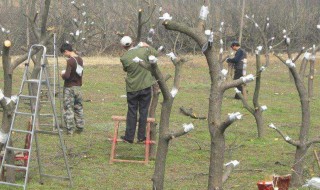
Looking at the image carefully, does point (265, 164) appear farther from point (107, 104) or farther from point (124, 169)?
point (107, 104)

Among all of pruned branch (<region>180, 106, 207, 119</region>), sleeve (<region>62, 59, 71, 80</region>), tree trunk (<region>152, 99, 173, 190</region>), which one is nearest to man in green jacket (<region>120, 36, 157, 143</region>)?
sleeve (<region>62, 59, 71, 80</region>)

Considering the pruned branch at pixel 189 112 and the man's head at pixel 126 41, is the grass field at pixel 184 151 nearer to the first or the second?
the pruned branch at pixel 189 112

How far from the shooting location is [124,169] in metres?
9.41

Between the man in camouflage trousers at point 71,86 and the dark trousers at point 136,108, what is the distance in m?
1.86

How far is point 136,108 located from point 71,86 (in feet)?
6.63

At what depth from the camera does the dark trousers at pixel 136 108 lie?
389 inches

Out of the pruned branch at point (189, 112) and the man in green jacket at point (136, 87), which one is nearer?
the man in green jacket at point (136, 87)

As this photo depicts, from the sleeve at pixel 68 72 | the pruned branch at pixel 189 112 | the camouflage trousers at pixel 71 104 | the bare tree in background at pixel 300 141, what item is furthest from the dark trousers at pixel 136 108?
the pruned branch at pixel 189 112

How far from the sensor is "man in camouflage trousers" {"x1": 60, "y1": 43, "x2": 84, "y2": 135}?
37.6 ft

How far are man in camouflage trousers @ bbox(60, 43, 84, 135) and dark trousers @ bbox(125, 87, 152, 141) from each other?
6.09 ft

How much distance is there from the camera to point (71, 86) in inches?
456

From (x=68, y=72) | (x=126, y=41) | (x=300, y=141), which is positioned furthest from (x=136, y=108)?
(x=300, y=141)

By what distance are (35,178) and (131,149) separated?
2.46 m

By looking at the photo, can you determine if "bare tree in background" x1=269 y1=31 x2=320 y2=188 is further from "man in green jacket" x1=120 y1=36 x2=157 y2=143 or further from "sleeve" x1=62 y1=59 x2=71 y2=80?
"sleeve" x1=62 y1=59 x2=71 y2=80
